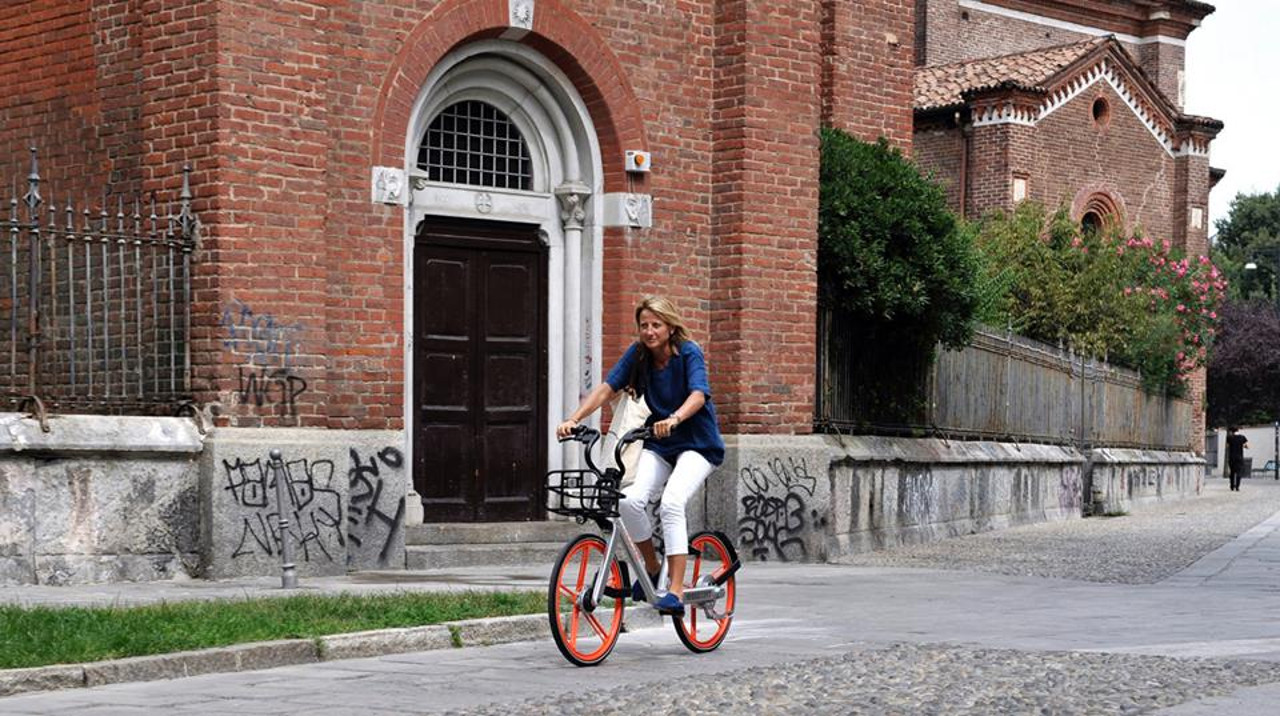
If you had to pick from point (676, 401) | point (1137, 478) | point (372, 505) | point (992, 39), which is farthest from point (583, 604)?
point (992, 39)

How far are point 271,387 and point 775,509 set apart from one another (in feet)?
16.7

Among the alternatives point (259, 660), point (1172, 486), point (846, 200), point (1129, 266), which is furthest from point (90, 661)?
point (1172, 486)

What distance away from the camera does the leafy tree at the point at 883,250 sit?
18.0m

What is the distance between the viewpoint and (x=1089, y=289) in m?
34.1

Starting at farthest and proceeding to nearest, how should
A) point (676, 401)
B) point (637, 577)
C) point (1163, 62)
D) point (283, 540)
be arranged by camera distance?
point (1163, 62) < point (283, 540) < point (676, 401) < point (637, 577)

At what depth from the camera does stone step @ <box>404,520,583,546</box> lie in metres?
15.3

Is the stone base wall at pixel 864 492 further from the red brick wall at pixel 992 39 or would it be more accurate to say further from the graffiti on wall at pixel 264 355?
the red brick wall at pixel 992 39

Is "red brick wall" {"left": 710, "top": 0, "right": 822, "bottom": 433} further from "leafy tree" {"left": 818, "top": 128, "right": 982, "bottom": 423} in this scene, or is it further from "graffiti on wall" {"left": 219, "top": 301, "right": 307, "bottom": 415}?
"graffiti on wall" {"left": 219, "top": 301, "right": 307, "bottom": 415}

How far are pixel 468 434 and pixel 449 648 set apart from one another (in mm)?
6202

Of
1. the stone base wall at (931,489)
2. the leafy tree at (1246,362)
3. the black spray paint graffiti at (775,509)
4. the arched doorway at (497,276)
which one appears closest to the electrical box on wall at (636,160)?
the arched doorway at (497,276)

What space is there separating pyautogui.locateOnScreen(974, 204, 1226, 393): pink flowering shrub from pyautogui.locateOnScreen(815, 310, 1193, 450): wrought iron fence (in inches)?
24.4

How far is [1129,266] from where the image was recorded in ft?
117

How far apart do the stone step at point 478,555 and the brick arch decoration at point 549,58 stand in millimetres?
3034

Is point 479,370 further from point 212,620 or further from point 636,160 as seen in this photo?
point 212,620
